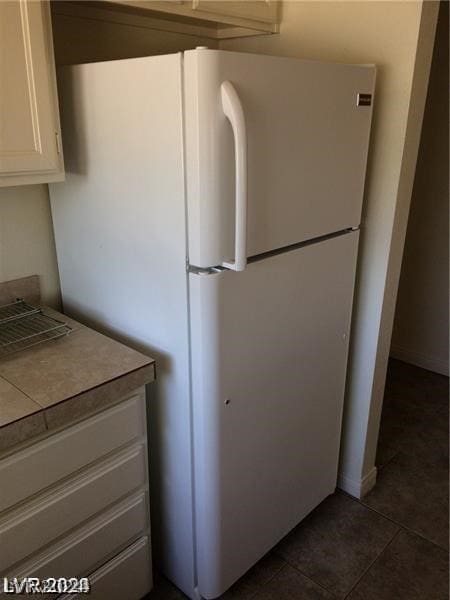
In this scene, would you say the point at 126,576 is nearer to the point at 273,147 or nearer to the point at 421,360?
the point at 273,147

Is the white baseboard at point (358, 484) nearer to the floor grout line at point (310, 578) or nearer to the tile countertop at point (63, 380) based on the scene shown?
the floor grout line at point (310, 578)

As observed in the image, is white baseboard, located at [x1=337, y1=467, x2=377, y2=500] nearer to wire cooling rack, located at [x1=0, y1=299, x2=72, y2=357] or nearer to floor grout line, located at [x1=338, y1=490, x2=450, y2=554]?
floor grout line, located at [x1=338, y1=490, x2=450, y2=554]

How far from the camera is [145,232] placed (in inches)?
53.9

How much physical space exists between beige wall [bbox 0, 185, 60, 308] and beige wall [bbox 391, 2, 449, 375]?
2171 millimetres

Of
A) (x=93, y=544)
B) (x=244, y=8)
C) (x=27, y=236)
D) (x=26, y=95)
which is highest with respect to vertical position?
(x=244, y=8)

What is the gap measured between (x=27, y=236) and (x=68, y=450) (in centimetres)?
78

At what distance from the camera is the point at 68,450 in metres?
1.27

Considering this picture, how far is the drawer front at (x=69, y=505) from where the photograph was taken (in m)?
1.21

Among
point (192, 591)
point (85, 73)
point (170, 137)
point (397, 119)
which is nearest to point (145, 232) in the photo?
point (170, 137)

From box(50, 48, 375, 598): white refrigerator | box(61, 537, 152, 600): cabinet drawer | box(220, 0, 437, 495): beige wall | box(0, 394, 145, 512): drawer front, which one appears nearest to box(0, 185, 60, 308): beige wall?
box(50, 48, 375, 598): white refrigerator

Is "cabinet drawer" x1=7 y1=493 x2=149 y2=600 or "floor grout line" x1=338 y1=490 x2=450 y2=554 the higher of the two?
"cabinet drawer" x1=7 y1=493 x2=149 y2=600

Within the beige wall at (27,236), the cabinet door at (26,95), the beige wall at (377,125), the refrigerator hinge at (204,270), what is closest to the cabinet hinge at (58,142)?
the cabinet door at (26,95)

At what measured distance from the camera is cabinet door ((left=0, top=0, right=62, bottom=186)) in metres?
1.21

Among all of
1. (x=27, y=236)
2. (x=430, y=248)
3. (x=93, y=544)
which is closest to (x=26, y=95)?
(x=27, y=236)
